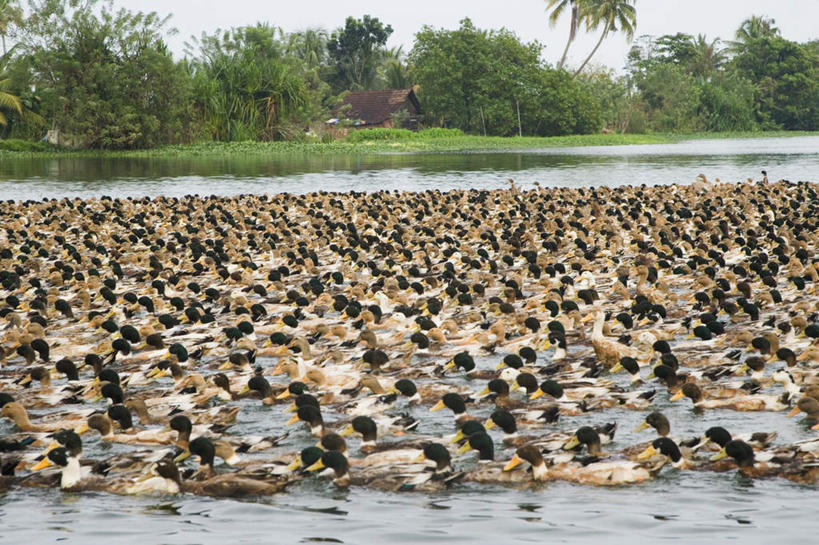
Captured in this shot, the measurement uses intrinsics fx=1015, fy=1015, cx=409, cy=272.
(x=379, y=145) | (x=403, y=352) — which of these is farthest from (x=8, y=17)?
(x=403, y=352)

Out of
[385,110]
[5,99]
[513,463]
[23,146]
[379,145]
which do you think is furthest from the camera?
[385,110]

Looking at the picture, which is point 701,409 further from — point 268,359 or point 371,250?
point 371,250

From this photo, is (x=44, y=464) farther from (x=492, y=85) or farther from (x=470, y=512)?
(x=492, y=85)

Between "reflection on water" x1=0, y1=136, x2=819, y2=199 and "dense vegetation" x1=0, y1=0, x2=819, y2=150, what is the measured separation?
601 centimetres

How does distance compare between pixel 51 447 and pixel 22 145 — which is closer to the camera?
pixel 51 447

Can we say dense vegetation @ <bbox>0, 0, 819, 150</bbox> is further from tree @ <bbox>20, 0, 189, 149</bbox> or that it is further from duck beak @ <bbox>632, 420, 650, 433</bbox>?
duck beak @ <bbox>632, 420, 650, 433</bbox>

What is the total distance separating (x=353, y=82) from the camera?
102 m

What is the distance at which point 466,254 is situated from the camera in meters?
20.2

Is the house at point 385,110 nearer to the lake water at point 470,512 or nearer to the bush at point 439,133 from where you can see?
the bush at point 439,133

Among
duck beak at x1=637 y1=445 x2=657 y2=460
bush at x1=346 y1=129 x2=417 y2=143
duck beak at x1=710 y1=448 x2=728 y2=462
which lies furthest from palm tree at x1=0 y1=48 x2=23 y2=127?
duck beak at x1=710 y1=448 x2=728 y2=462

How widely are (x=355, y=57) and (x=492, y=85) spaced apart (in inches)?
1011

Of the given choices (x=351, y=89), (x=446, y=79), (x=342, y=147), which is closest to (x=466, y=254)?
(x=342, y=147)

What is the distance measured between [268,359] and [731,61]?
111 metres

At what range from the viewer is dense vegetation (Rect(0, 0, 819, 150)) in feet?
216
